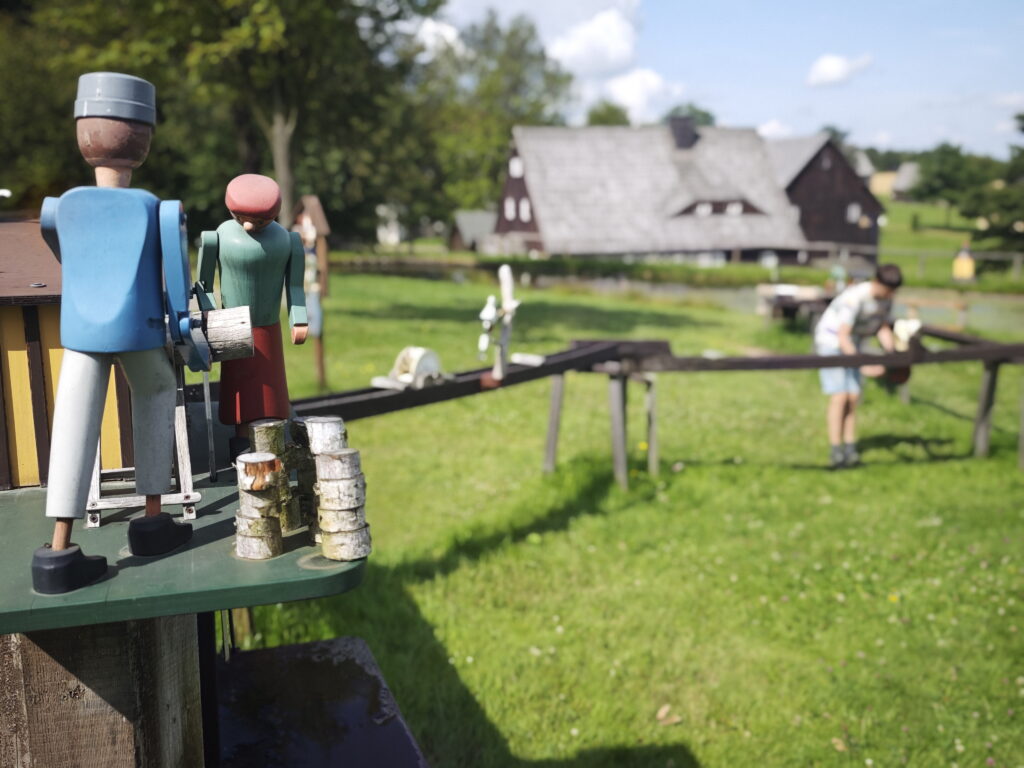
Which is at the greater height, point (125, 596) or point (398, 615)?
point (125, 596)

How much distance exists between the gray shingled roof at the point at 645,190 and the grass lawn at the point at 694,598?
33.8 metres

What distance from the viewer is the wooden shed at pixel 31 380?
7.22ft

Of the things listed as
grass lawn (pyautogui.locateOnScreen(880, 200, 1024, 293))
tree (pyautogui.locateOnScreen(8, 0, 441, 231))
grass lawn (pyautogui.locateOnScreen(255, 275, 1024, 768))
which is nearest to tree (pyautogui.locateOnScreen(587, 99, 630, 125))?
grass lawn (pyautogui.locateOnScreen(880, 200, 1024, 293))

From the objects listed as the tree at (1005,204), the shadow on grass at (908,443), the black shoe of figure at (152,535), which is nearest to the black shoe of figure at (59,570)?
the black shoe of figure at (152,535)

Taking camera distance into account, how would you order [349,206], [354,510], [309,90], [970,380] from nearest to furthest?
1. [354,510]
2. [970,380]
3. [309,90]
4. [349,206]

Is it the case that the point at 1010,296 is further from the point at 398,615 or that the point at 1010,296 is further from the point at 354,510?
the point at 354,510

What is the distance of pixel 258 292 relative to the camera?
2312 mm

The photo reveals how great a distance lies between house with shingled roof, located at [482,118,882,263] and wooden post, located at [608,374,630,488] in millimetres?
35774

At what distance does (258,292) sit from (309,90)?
60.4 feet

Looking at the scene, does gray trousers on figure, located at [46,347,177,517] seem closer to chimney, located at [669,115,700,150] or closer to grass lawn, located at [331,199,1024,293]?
grass lawn, located at [331,199,1024,293]

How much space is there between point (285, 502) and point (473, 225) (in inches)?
2568

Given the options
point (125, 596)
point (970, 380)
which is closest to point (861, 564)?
Answer: point (125, 596)

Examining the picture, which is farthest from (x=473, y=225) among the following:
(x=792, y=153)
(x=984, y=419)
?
(x=984, y=419)

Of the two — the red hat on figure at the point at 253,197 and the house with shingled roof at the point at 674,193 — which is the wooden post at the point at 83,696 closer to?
the red hat on figure at the point at 253,197
